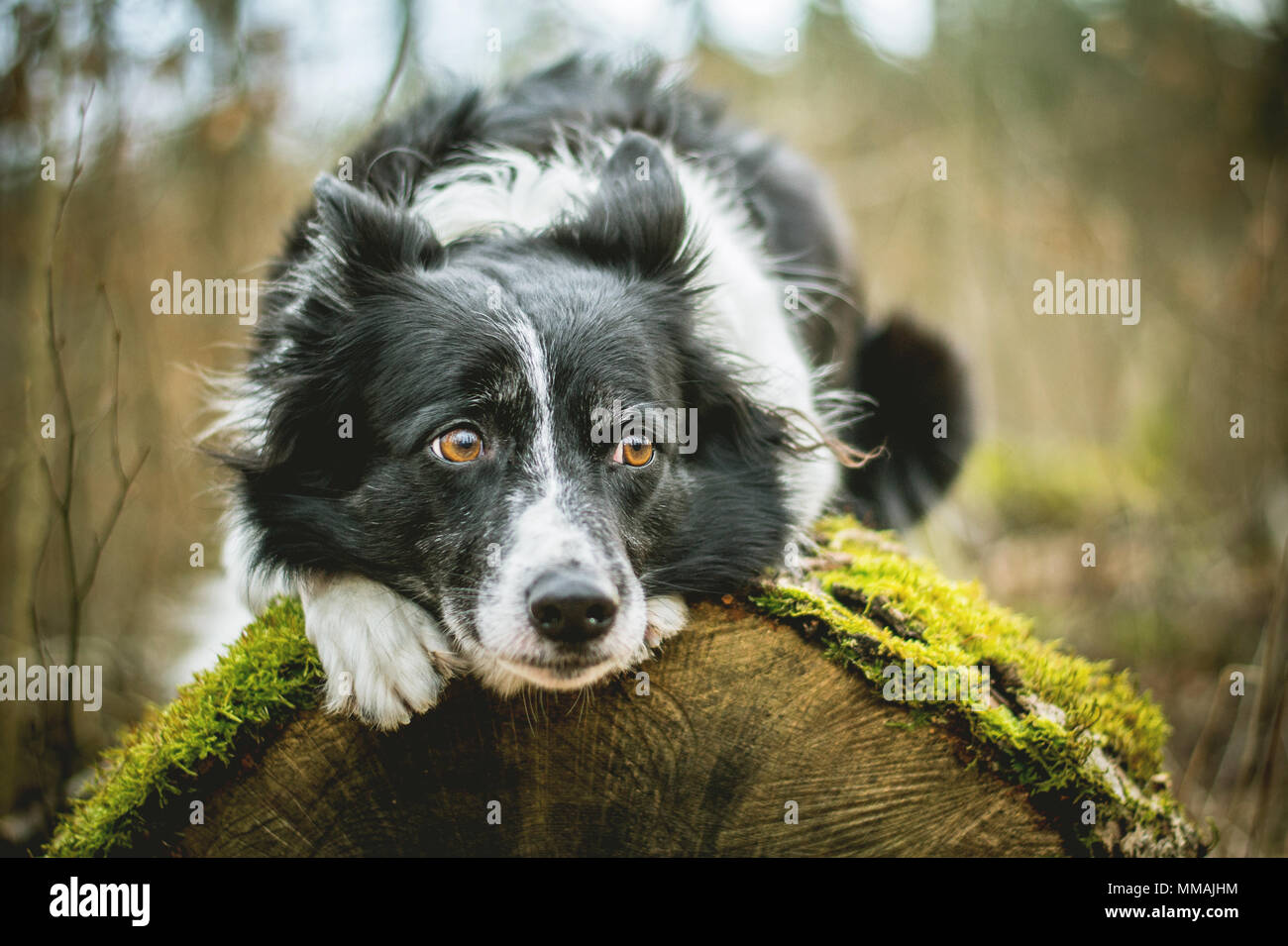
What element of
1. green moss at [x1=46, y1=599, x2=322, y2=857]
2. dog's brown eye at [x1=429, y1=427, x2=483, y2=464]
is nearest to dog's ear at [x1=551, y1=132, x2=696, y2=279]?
dog's brown eye at [x1=429, y1=427, x2=483, y2=464]

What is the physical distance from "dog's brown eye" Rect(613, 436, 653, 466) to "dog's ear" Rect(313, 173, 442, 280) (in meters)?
1.01

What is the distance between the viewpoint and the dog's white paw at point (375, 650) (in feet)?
8.32

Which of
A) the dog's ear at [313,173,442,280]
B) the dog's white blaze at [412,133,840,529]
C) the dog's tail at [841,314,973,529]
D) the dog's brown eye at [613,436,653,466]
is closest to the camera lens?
the dog's brown eye at [613,436,653,466]

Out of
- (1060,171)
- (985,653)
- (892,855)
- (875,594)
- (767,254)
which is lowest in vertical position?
(892,855)

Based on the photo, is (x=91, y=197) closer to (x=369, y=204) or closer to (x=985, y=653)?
(x=369, y=204)

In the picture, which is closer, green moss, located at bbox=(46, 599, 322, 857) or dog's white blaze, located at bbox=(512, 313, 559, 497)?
green moss, located at bbox=(46, 599, 322, 857)

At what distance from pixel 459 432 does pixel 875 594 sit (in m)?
1.38

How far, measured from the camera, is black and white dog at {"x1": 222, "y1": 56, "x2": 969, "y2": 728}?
2.70 meters

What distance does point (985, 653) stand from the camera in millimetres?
2828

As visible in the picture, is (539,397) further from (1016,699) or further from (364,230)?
(1016,699)

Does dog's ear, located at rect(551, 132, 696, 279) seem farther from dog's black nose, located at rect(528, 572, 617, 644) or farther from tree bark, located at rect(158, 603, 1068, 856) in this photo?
tree bark, located at rect(158, 603, 1068, 856)

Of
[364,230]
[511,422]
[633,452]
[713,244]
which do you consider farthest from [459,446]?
[713,244]

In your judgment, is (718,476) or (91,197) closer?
(718,476)

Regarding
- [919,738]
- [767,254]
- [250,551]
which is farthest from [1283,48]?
[250,551]
